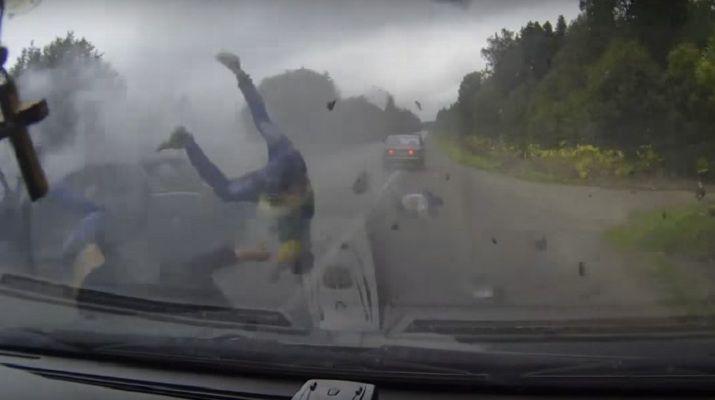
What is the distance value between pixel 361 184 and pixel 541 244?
36.0 inches

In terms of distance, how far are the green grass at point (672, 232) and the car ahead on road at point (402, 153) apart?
3.13ft

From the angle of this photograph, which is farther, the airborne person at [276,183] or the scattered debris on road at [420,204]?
the airborne person at [276,183]

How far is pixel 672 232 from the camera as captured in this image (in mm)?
3678

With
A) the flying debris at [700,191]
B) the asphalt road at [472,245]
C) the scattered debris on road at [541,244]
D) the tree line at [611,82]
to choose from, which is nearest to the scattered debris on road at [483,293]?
the asphalt road at [472,245]

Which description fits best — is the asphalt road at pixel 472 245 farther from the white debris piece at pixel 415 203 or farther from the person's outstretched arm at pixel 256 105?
the person's outstretched arm at pixel 256 105

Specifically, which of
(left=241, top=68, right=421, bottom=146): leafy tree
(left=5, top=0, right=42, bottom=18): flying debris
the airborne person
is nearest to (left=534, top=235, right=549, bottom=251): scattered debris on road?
(left=241, top=68, right=421, bottom=146): leafy tree

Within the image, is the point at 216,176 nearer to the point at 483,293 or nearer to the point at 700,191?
the point at 483,293

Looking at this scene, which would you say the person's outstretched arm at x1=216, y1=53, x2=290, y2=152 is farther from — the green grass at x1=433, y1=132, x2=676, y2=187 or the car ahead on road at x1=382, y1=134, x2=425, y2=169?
the green grass at x1=433, y1=132, x2=676, y2=187

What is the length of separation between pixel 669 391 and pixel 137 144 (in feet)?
9.38

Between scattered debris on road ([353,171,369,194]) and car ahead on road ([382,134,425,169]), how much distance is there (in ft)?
0.47

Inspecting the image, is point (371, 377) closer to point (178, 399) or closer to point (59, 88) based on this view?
point (178, 399)

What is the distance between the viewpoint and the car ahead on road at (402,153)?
3.96 meters

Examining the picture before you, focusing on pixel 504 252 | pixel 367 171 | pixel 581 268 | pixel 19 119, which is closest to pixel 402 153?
pixel 367 171

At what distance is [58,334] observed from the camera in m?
4.13
